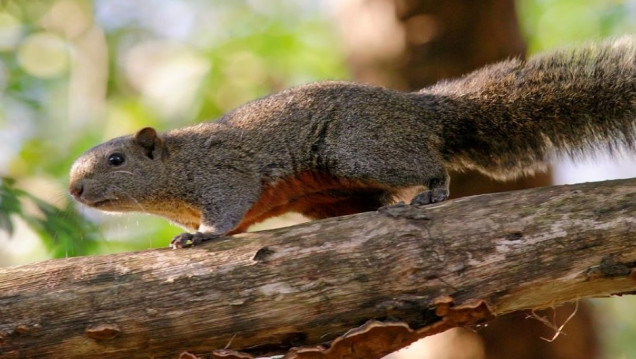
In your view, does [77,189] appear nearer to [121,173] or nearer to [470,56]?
[121,173]

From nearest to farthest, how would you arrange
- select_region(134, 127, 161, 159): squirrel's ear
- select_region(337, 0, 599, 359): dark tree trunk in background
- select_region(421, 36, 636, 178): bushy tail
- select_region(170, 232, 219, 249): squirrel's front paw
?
1. select_region(170, 232, 219, 249): squirrel's front paw
2. select_region(421, 36, 636, 178): bushy tail
3. select_region(134, 127, 161, 159): squirrel's ear
4. select_region(337, 0, 599, 359): dark tree trunk in background

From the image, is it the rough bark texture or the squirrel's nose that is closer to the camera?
the rough bark texture

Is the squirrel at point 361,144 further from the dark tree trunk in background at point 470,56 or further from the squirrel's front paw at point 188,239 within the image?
the dark tree trunk in background at point 470,56

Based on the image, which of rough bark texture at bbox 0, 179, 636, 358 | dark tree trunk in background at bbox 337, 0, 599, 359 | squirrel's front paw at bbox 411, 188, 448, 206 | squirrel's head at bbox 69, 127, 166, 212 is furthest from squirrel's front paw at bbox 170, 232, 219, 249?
dark tree trunk in background at bbox 337, 0, 599, 359

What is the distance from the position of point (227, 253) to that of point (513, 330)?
3.77 metres

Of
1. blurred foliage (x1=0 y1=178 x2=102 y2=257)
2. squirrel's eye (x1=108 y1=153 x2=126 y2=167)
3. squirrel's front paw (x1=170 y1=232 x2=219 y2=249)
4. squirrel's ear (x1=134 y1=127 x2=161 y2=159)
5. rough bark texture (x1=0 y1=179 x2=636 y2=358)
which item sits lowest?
rough bark texture (x1=0 y1=179 x2=636 y2=358)

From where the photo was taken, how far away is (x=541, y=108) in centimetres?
570

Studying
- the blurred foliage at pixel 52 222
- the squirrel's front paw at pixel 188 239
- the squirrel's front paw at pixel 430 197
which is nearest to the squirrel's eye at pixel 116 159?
the blurred foliage at pixel 52 222

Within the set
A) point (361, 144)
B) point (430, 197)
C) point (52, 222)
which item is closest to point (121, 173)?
point (52, 222)

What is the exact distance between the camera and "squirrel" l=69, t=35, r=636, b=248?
5.55 metres

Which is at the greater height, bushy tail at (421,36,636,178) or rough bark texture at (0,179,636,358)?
bushy tail at (421,36,636,178)

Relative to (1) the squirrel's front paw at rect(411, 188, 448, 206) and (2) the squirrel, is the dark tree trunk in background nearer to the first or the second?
(2) the squirrel

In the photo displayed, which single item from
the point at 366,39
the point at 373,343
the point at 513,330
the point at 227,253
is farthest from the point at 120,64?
the point at 373,343

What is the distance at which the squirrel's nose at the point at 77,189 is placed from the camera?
6.15 meters
